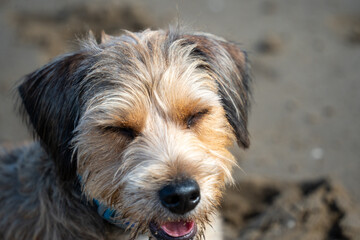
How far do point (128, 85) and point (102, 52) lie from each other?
36cm

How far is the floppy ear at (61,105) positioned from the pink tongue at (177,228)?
842 millimetres

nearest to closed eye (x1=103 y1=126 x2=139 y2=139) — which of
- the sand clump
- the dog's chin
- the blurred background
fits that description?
the dog's chin

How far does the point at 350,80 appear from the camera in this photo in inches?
259

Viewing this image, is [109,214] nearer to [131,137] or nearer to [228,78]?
[131,137]

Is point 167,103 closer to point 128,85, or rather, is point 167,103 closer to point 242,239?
point 128,85

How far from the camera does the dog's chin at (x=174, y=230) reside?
10.1 feet

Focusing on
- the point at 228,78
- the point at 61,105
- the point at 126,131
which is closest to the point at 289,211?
the point at 228,78

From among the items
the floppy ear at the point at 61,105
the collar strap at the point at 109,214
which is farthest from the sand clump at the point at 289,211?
the floppy ear at the point at 61,105

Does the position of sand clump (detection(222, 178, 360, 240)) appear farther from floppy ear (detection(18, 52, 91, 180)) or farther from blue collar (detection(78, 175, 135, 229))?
floppy ear (detection(18, 52, 91, 180))

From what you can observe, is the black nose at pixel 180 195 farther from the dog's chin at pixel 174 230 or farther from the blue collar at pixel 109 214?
the blue collar at pixel 109 214

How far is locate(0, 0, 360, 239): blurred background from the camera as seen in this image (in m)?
4.80

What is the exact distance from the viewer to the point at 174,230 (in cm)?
311

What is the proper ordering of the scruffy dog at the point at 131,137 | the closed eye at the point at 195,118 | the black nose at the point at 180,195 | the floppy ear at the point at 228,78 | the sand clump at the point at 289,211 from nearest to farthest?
the black nose at the point at 180,195 < the scruffy dog at the point at 131,137 < the closed eye at the point at 195,118 < the floppy ear at the point at 228,78 < the sand clump at the point at 289,211

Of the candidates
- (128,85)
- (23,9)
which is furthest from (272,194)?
(23,9)
